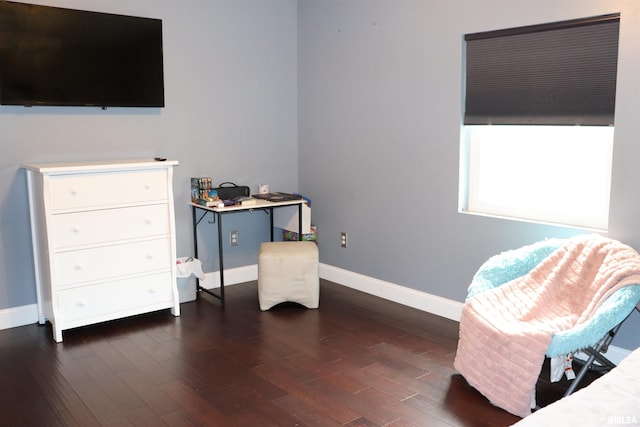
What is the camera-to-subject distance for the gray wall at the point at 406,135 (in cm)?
323

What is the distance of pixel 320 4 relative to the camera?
4.89 meters

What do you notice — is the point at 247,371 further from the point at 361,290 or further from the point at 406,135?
the point at 406,135

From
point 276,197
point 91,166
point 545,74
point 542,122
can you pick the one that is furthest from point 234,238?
point 545,74

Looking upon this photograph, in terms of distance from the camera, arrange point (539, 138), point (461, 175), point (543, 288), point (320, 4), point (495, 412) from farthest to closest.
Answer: point (320, 4) → point (461, 175) → point (539, 138) → point (543, 288) → point (495, 412)

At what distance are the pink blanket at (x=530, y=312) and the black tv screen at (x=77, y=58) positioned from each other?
2.72 m

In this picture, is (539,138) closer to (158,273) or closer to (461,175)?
(461,175)

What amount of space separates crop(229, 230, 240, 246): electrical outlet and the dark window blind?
209cm

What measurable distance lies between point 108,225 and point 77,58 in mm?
1116

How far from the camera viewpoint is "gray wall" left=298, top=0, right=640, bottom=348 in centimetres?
323

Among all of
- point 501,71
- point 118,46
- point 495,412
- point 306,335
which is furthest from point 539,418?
point 118,46

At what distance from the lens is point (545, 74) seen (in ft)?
11.4

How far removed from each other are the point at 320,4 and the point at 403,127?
4.42 feet

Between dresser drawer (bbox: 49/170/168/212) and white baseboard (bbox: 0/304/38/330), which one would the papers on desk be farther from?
white baseboard (bbox: 0/304/38/330)

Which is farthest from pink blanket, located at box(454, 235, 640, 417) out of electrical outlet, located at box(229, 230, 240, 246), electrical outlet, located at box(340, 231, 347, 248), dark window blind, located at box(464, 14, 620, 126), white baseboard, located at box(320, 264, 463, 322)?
electrical outlet, located at box(229, 230, 240, 246)
